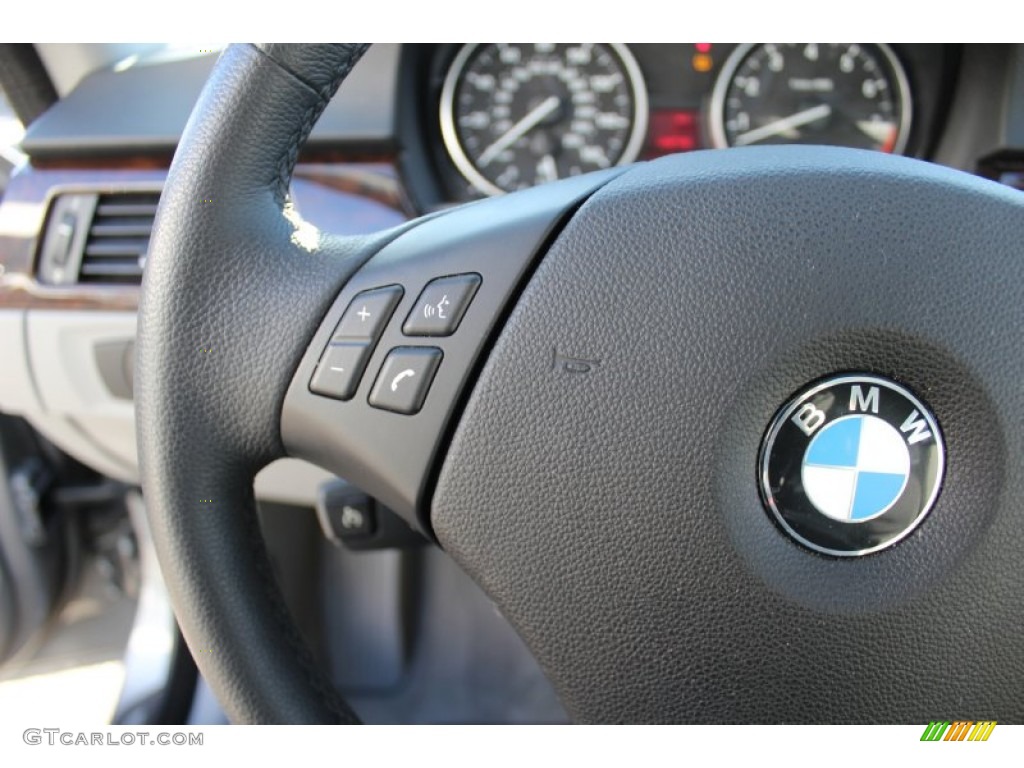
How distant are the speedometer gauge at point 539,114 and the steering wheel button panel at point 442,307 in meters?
0.78

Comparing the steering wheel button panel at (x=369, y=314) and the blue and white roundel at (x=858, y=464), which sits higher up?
the steering wheel button panel at (x=369, y=314)

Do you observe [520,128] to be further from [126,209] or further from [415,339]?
[415,339]

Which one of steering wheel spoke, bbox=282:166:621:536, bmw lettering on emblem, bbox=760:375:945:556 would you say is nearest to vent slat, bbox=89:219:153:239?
steering wheel spoke, bbox=282:166:621:536

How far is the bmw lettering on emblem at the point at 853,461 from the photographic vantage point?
22.6 inches

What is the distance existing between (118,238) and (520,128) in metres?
0.60

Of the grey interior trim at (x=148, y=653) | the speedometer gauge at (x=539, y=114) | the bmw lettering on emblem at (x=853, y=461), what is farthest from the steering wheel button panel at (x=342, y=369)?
the grey interior trim at (x=148, y=653)

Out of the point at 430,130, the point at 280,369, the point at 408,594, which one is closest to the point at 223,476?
the point at 280,369

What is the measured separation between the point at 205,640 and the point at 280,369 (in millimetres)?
204

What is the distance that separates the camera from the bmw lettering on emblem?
0.58m

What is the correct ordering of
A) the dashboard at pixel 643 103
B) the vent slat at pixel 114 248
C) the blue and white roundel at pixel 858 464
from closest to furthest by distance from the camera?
the blue and white roundel at pixel 858 464, the vent slat at pixel 114 248, the dashboard at pixel 643 103

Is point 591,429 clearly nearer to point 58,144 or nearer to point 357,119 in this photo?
point 357,119

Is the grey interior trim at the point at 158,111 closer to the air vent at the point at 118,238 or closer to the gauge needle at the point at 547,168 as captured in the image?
the air vent at the point at 118,238

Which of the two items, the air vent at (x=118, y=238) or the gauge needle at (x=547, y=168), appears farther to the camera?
the gauge needle at (x=547, y=168)

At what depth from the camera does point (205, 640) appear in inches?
25.3
